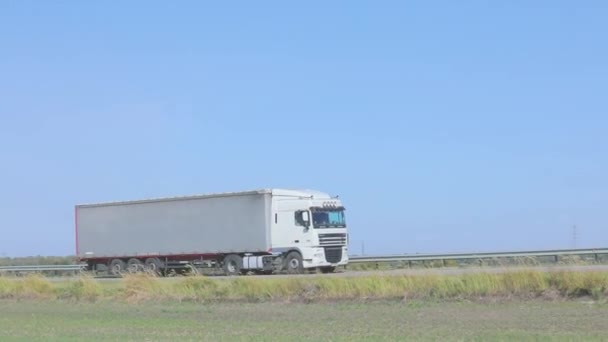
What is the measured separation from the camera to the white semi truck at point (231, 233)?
37.7 meters

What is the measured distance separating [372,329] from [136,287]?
12162 millimetres

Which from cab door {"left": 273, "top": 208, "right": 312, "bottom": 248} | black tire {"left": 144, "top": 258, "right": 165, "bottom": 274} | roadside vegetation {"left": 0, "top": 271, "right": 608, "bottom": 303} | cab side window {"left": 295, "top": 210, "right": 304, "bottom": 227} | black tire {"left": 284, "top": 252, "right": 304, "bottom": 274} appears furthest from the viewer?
black tire {"left": 144, "top": 258, "right": 165, "bottom": 274}

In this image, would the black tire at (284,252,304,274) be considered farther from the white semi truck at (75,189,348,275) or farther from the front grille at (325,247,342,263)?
the front grille at (325,247,342,263)

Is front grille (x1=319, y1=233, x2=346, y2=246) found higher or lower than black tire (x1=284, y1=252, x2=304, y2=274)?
higher

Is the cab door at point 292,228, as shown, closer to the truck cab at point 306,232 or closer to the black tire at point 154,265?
the truck cab at point 306,232

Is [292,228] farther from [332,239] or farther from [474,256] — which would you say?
[474,256]

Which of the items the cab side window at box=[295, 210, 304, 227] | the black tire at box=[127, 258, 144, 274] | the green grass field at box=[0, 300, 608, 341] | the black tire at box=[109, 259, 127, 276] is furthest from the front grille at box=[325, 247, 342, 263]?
the green grass field at box=[0, 300, 608, 341]

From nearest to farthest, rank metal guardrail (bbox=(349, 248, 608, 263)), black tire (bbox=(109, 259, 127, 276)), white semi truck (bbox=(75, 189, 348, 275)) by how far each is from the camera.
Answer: metal guardrail (bbox=(349, 248, 608, 263)), white semi truck (bbox=(75, 189, 348, 275)), black tire (bbox=(109, 259, 127, 276))

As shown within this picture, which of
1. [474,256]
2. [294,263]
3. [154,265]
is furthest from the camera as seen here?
[154,265]

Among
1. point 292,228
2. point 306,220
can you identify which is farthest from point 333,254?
point 292,228

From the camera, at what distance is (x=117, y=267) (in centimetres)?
4347

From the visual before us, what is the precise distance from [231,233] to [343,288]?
17.2 meters

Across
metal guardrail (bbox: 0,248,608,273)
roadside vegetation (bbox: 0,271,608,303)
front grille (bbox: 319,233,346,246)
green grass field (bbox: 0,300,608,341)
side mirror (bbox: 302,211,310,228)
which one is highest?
side mirror (bbox: 302,211,310,228)

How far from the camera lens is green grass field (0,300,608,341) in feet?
46.6
